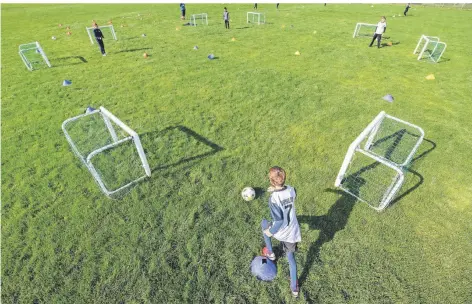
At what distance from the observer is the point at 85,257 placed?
4.81 m

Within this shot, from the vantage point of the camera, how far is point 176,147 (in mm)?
7371

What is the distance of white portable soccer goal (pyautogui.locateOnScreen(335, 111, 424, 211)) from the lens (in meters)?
5.31

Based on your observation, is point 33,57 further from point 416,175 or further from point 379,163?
point 416,175

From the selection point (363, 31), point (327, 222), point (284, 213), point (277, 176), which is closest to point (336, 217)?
point (327, 222)

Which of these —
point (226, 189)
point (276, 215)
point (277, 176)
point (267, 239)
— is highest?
point (277, 176)

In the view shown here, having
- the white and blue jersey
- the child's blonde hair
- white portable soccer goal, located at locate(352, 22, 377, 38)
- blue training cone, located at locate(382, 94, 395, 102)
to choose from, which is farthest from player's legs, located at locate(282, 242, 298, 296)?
white portable soccer goal, located at locate(352, 22, 377, 38)

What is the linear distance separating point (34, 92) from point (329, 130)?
39.7 feet

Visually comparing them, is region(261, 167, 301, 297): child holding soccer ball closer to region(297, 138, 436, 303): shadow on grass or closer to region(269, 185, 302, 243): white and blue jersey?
region(269, 185, 302, 243): white and blue jersey

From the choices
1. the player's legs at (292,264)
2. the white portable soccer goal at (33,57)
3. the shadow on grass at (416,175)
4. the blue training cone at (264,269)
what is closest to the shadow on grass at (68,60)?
the white portable soccer goal at (33,57)

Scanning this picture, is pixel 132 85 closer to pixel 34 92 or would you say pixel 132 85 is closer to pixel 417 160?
pixel 34 92

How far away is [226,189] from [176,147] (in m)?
2.26

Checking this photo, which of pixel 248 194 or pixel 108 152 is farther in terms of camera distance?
pixel 108 152

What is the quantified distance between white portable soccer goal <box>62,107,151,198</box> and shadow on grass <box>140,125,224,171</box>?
16.6 inches

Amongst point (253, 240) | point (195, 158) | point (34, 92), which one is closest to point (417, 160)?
point (253, 240)
